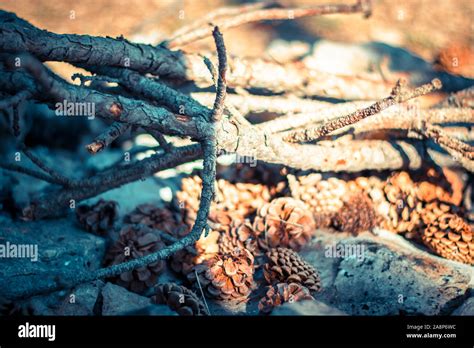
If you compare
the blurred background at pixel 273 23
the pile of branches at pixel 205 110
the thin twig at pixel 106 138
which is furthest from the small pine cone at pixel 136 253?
the blurred background at pixel 273 23

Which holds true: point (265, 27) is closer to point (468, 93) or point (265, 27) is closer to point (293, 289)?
point (468, 93)

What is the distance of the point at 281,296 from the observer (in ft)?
7.45

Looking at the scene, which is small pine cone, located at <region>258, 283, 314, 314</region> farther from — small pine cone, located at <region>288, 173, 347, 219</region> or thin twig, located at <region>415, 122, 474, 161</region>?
thin twig, located at <region>415, 122, 474, 161</region>

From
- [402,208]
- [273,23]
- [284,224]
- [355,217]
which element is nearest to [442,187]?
[402,208]

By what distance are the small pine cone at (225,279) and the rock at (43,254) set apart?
2.21ft

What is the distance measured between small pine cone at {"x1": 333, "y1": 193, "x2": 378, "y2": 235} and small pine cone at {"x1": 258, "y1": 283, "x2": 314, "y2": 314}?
0.80 metres

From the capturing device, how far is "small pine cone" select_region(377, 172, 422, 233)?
3.09 metres

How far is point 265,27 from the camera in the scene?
5742 mm

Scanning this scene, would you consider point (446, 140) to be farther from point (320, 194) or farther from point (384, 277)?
point (384, 277)

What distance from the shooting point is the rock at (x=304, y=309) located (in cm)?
203

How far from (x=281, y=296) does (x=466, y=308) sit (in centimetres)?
94

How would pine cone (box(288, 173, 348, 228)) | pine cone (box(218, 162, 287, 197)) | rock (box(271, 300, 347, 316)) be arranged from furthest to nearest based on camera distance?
pine cone (box(218, 162, 287, 197)) → pine cone (box(288, 173, 348, 228)) → rock (box(271, 300, 347, 316))

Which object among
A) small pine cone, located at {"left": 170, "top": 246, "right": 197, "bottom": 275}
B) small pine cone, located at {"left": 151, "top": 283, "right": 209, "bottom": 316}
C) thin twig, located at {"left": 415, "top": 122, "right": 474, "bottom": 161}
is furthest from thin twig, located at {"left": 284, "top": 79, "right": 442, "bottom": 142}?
small pine cone, located at {"left": 151, "top": 283, "right": 209, "bottom": 316}

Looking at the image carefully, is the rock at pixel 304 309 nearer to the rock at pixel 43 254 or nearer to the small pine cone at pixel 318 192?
the small pine cone at pixel 318 192
